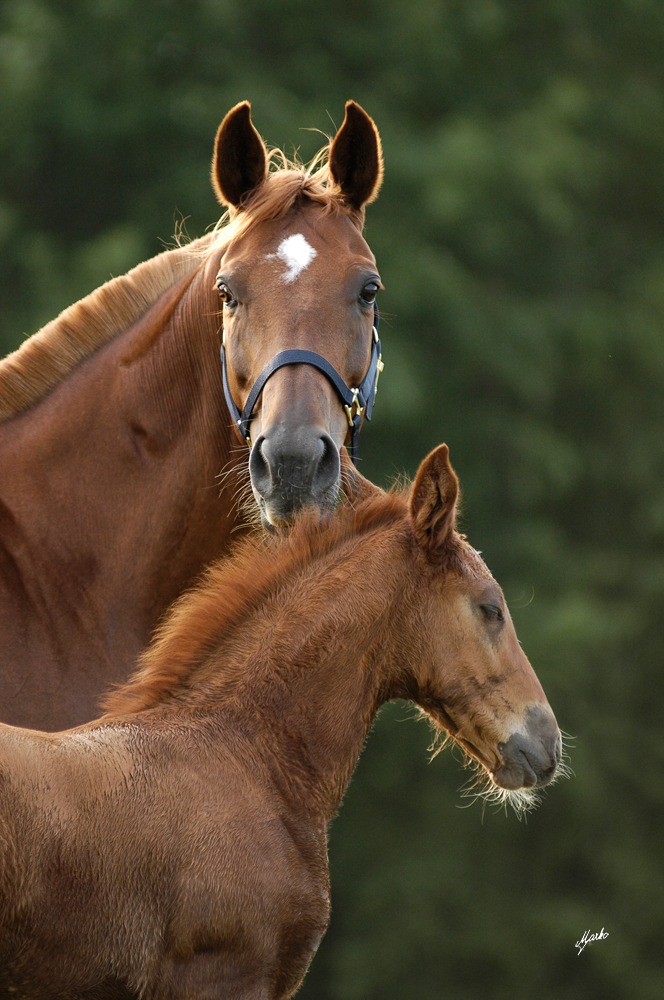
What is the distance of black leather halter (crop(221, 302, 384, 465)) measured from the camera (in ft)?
12.2

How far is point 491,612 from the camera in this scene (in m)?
3.68

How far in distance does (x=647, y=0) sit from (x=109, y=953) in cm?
1247

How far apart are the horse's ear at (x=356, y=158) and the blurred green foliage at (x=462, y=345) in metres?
5.67

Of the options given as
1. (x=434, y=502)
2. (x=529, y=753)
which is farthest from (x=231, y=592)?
(x=529, y=753)

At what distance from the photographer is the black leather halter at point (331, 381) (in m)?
3.71

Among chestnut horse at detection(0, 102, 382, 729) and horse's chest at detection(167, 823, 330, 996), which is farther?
chestnut horse at detection(0, 102, 382, 729)

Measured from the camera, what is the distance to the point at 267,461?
139 inches

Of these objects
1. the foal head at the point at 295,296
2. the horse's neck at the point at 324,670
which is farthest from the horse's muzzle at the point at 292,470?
the horse's neck at the point at 324,670

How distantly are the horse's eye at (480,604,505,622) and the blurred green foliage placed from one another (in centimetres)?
639

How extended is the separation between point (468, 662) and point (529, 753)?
34cm

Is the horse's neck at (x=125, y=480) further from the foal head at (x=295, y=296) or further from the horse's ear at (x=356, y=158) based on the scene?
the horse's ear at (x=356, y=158)

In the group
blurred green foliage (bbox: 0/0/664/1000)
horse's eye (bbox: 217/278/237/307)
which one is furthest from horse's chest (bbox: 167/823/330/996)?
blurred green foliage (bbox: 0/0/664/1000)

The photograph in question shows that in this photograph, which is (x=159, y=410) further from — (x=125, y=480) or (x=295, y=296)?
(x=295, y=296)

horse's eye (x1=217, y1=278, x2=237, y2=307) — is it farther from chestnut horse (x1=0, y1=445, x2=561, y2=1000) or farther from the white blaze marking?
chestnut horse (x1=0, y1=445, x2=561, y2=1000)
